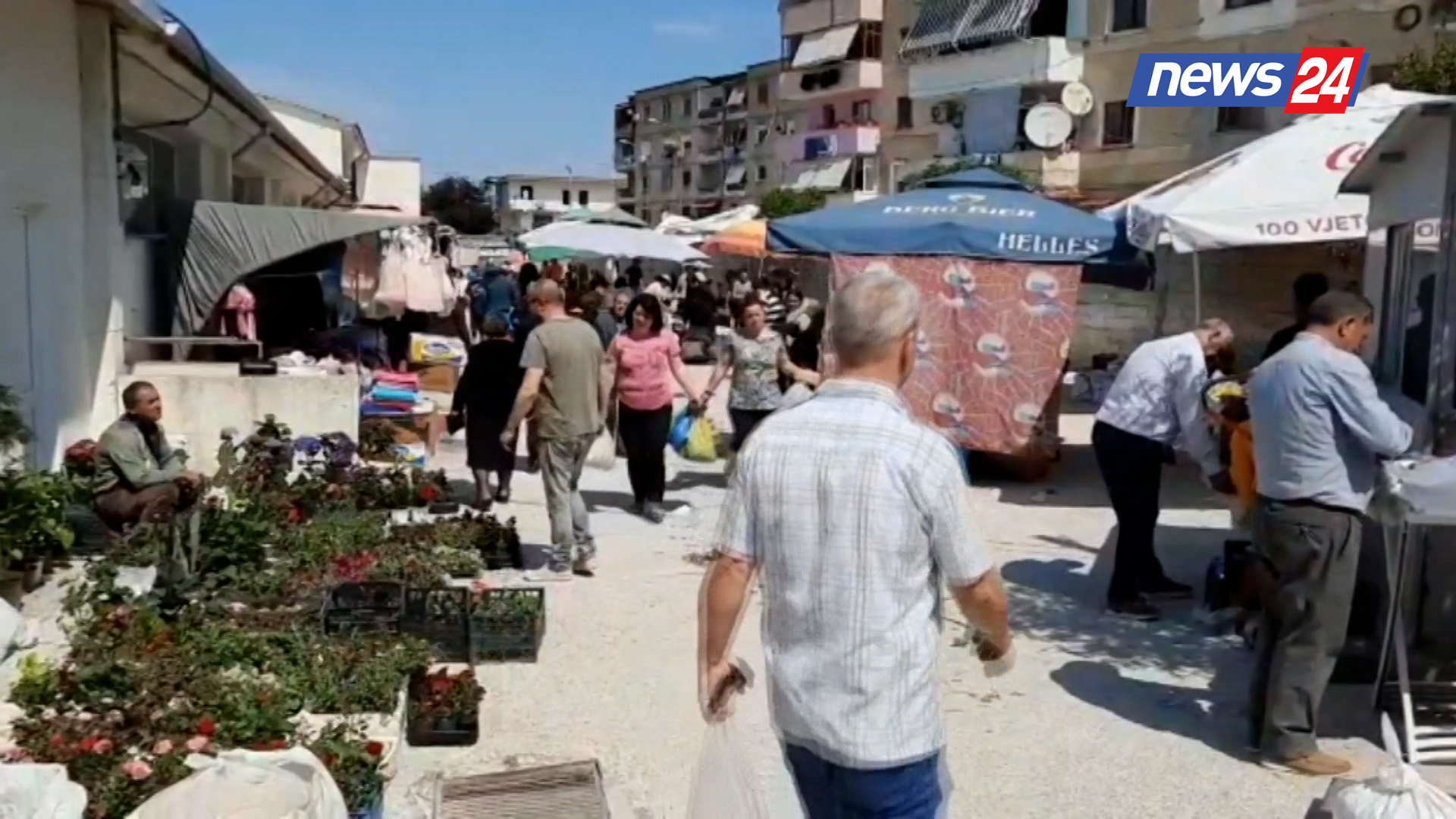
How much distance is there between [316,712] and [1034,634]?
358cm

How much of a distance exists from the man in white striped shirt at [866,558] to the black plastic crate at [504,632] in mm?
3619

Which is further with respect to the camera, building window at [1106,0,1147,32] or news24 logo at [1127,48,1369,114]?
building window at [1106,0,1147,32]

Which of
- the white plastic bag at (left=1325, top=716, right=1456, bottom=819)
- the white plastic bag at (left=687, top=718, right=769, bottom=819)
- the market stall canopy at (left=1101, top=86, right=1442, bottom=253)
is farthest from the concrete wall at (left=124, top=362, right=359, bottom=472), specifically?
the white plastic bag at (left=1325, top=716, right=1456, bottom=819)

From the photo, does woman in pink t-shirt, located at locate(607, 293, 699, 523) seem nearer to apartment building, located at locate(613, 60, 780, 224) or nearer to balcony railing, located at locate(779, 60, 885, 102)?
balcony railing, located at locate(779, 60, 885, 102)

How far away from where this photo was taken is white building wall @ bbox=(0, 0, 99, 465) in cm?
831

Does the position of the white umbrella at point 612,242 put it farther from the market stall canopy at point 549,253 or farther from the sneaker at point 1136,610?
the sneaker at point 1136,610

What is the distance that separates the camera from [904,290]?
9.62ft

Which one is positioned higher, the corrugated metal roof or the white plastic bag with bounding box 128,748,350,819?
the corrugated metal roof

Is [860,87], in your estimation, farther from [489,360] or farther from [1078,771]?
[1078,771]

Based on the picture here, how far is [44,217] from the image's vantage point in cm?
868

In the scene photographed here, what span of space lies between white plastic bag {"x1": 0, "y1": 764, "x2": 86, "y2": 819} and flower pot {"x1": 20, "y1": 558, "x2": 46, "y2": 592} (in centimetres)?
327

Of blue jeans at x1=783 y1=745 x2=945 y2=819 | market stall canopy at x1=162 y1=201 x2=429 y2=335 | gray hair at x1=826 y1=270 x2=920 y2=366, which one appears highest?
market stall canopy at x1=162 y1=201 x2=429 y2=335

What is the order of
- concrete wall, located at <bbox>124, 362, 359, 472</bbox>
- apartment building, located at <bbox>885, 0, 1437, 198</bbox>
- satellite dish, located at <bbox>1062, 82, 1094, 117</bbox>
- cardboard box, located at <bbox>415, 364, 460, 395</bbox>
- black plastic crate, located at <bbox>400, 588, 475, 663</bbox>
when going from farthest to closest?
satellite dish, located at <bbox>1062, 82, 1094, 117</bbox>, apartment building, located at <bbox>885, 0, 1437, 198</bbox>, cardboard box, located at <bbox>415, 364, 460, 395</bbox>, concrete wall, located at <bbox>124, 362, 359, 472</bbox>, black plastic crate, located at <bbox>400, 588, 475, 663</bbox>

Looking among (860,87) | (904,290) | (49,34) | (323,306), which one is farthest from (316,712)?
(860,87)
